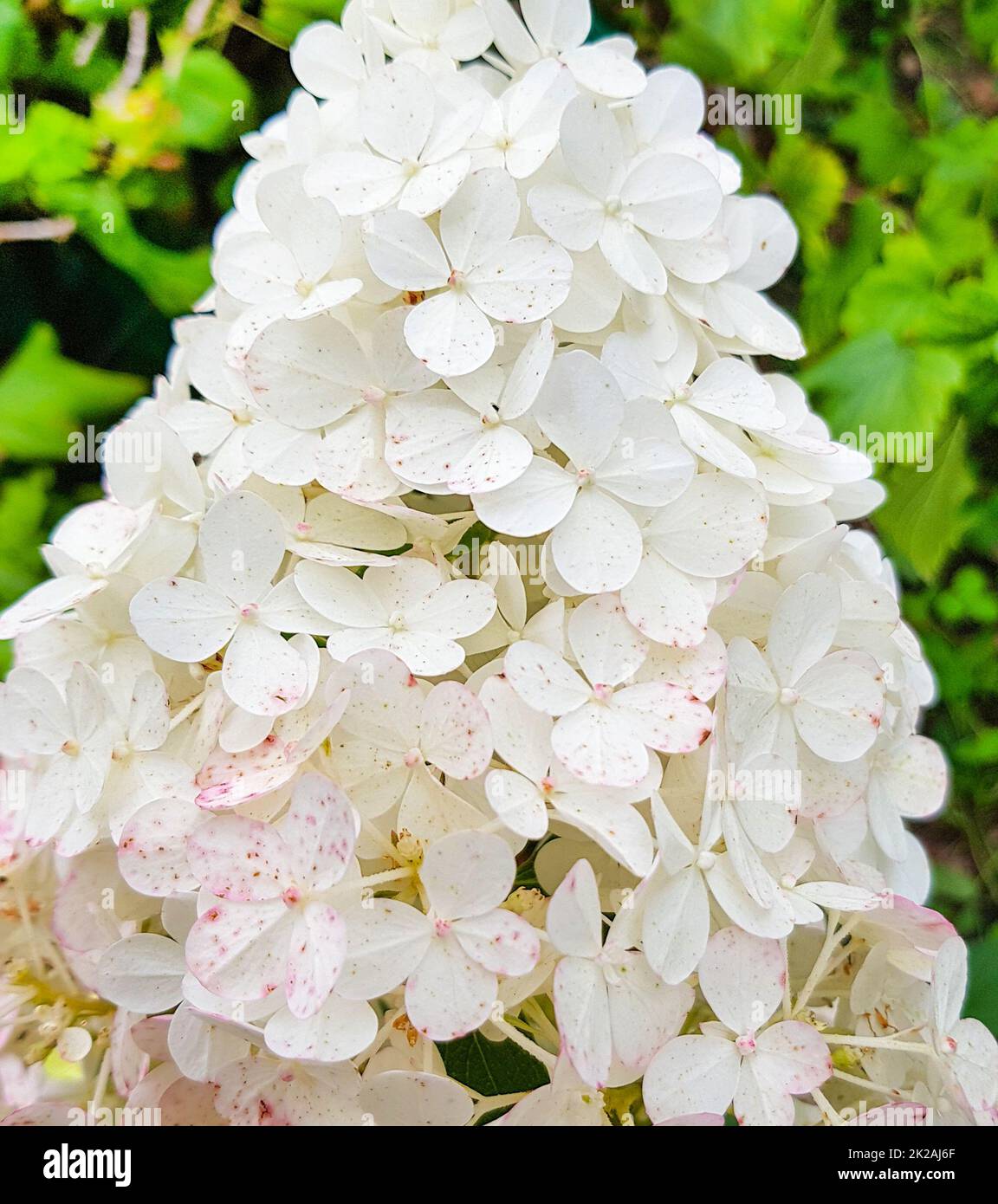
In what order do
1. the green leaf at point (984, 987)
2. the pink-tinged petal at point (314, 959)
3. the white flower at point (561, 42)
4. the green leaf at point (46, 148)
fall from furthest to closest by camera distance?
the green leaf at point (46, 148), the green leaf at point (984, 987), the white flower at point (561, 42), the pink-tinged petal at point (314, 959)

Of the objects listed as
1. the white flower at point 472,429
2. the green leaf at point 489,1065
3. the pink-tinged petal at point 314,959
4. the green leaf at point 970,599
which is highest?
the white flower at point 472,429

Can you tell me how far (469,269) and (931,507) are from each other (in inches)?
20.5

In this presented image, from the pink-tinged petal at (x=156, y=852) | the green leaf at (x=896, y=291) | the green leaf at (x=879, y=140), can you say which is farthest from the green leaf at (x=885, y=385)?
the pink-tinged petal at (x=156, y=852)

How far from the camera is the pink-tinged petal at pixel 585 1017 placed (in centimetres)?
32

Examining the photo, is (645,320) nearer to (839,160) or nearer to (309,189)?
(309,189)

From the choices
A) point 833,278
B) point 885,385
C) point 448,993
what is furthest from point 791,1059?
point 833,278

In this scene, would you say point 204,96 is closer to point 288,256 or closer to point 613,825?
point 288,256

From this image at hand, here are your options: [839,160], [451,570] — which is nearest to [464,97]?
[451,570]

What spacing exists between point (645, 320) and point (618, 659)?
132 millimetres

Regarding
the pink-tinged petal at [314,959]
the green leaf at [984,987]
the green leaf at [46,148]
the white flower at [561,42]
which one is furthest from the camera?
the green leaf at [46,148]

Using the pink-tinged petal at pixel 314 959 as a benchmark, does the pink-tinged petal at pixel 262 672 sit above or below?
above

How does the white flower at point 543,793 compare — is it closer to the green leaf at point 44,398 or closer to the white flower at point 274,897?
the white flower at point 274,897

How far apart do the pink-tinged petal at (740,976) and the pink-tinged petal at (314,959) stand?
119 mm

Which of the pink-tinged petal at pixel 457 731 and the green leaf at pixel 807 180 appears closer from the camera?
the pink-tinged petal at pixel 457 731
